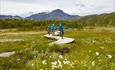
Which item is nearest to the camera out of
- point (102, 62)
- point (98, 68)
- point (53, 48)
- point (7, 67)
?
point (98, 68)

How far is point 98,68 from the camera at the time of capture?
8.24 metres

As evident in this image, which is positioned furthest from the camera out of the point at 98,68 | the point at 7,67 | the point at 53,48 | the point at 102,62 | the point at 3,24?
the point at 3,24

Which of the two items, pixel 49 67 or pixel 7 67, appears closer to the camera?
pixel 49 67

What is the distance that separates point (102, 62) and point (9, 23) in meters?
155

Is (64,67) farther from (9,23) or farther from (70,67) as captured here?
(9,23)

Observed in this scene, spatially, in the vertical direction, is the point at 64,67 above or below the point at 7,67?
above

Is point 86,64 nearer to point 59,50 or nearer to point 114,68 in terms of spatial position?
point 114,68

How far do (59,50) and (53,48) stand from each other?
66cm

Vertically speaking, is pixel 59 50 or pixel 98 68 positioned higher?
pixel 98 68

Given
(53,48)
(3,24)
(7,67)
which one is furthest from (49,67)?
(3,24)

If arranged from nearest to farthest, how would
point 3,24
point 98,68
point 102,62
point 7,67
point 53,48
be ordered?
point 98,68
point 102,62
point 7,67
point 53,48
point 3,24

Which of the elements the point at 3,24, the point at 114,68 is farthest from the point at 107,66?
the point at 3,24

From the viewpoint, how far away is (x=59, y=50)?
83.6 ft

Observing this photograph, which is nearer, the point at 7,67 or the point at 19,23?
the point at 7,67
